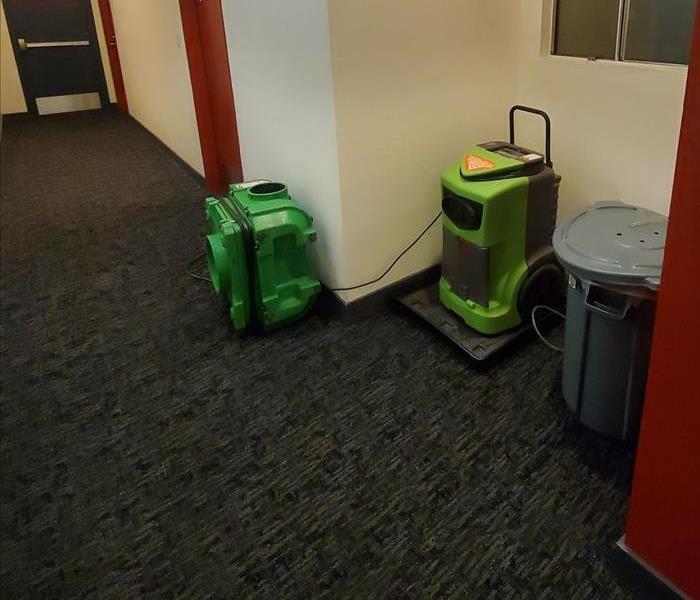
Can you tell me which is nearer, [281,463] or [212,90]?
[281,463]

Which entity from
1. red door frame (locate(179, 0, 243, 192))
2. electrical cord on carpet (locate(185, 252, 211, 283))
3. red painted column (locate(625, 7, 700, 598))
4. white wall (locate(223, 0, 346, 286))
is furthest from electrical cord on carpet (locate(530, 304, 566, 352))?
red door frame (locate(179, 0, 243, 192))

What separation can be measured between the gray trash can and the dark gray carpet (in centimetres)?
15

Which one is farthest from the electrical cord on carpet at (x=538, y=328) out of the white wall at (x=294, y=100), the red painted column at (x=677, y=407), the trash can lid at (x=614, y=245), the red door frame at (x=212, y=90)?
the red door frame at (x=212, y=90)

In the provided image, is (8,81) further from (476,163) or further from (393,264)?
(476,163)

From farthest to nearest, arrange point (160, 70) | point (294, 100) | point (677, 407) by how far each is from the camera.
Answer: point (160, 70) < point (294, 100) < point (677, 407)

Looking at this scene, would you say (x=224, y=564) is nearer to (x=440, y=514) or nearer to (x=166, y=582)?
(x=166, y=582)

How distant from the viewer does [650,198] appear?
6.59 feet

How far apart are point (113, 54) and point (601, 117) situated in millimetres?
5777

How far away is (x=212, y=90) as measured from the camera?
3467 millimetres

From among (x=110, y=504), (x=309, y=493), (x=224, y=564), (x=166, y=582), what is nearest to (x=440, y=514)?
(x=309, y=493)

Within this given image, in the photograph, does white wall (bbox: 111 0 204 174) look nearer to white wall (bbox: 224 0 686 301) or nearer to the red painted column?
white wall (bbox: 224 0 686 301)

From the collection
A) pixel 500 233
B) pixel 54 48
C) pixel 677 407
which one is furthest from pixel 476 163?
pixel 54 48

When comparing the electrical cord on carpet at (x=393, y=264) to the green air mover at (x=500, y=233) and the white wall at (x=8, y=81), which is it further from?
the white wall at (x=8, y=81)

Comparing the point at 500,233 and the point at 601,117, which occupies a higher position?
the point at 601,117
